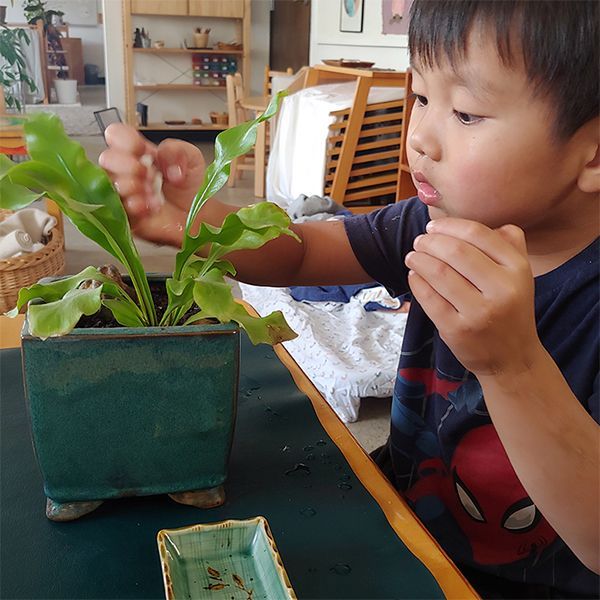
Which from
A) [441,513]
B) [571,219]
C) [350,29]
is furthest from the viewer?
[350,29]

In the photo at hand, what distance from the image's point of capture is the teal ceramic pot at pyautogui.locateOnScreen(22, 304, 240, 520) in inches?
19.1

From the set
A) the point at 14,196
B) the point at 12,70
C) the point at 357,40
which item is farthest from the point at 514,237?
the point at 357,40

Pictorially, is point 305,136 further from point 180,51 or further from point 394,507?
point 180,51

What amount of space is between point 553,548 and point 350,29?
12.4ft

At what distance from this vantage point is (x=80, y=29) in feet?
19.9

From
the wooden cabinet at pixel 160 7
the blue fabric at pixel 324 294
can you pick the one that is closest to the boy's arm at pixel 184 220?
the blue fabric at pixel 324 294

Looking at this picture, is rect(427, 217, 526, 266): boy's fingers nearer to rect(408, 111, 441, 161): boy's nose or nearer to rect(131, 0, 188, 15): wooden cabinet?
rect(408, 111, 441, 161): boy's nose

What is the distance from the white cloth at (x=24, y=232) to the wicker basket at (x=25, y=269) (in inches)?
1.9

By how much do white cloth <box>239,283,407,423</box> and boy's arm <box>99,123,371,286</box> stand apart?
581mm

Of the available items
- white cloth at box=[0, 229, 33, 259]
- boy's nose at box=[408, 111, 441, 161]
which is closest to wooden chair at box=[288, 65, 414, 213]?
white cloth at box=[0, 229, 33, 259]

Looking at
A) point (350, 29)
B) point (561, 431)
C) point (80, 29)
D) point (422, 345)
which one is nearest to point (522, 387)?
point (561, 431)

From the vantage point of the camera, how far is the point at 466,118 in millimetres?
500

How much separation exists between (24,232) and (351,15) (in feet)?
8.48

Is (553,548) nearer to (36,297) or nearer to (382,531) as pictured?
(382,531)
